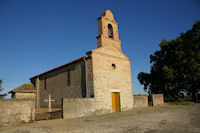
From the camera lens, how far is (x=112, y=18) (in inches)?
743

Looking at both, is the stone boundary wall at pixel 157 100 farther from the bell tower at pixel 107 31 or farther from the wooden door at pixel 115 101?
the bell tower at pixel 107 31

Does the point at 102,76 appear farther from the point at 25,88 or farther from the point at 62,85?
the point at 25,88

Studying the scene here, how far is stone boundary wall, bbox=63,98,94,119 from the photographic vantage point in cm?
1221

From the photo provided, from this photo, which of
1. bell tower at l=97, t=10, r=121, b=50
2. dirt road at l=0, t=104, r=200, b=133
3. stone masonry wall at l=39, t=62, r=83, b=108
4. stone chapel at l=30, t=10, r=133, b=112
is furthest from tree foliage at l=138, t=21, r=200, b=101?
dirt road at l=0, t=104, r=200, b=133

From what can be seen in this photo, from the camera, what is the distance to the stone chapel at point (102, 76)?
609 inches

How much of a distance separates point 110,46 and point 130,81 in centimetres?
466

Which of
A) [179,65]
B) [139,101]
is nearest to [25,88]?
[139,101]

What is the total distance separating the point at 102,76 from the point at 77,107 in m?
4.26

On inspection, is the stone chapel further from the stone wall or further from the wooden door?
the stone wall

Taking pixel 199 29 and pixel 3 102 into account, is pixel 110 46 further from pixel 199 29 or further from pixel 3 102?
pixel 199 29

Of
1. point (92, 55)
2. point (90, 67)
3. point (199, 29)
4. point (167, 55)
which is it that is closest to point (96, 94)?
point (90, 67)

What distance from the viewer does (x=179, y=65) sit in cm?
2483

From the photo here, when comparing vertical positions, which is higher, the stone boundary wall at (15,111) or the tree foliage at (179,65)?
the tree foliage at (179,65)

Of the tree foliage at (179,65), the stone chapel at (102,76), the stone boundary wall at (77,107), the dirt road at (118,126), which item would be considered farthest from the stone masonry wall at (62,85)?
the tree foliage at (179,65)
